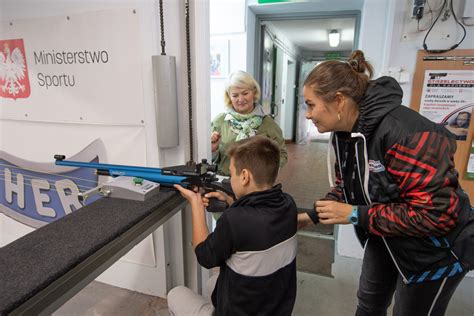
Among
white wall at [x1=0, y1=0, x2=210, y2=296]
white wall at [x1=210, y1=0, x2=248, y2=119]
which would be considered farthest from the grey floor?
white wall at [x1=210, y1=0, x2=248, y2=119]

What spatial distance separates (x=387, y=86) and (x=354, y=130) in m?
0.16

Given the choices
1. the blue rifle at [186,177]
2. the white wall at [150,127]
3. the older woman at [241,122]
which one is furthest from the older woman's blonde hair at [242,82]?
the blue rifle at [186,177]

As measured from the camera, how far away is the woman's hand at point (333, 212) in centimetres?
90

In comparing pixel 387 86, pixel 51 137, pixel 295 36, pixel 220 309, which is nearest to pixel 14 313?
pixel 220 309

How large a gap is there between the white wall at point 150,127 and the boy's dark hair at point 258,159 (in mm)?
519

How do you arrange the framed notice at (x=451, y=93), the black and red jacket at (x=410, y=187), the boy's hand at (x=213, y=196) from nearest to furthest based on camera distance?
1. the black and red jacket at (x=410, y=187)
2. the boy's hand at (x=213, y=196)
3. the framed notice at (x=451, y=93)

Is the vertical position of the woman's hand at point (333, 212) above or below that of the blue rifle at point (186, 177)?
below

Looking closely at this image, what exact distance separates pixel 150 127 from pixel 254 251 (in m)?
0.89

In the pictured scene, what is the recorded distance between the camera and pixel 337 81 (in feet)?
2.88

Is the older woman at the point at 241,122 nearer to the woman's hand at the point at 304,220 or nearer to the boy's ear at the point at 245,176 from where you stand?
the woman's hand at the point at 304,220

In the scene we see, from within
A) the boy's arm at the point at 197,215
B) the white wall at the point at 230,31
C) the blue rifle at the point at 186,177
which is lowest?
the boy's arm at the point at 197,215

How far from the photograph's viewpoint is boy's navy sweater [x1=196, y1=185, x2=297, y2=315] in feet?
2.60

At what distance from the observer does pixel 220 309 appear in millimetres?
900

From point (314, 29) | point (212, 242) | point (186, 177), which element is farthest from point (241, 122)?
point (314, 29)
